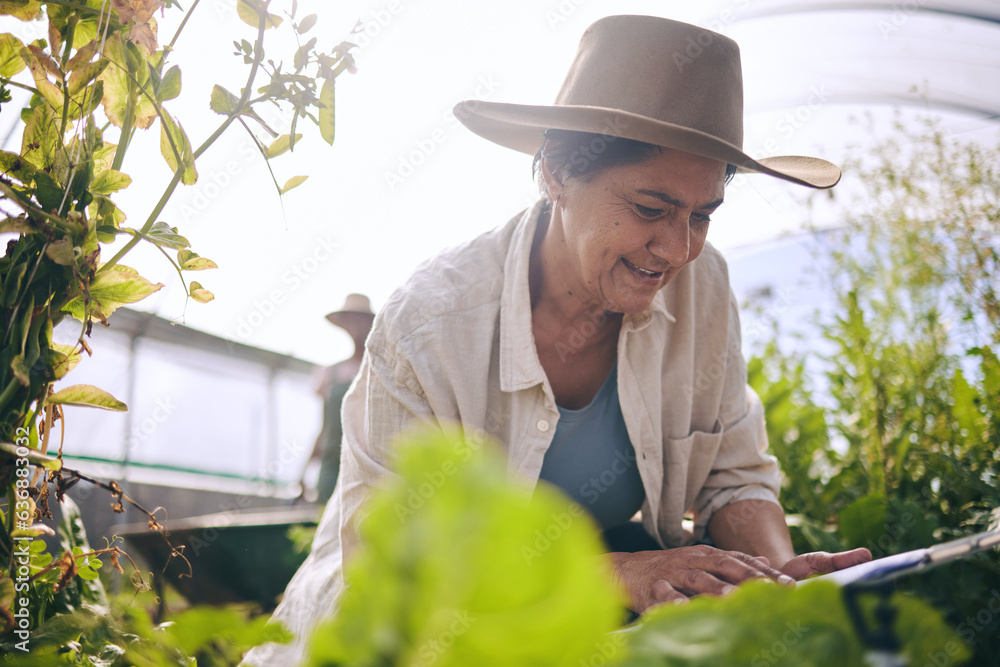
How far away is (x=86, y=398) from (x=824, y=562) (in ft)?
3.47

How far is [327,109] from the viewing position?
71cm

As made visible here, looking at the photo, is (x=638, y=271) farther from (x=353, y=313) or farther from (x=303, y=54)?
(x=353, y=313)

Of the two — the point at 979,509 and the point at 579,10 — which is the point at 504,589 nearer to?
the point at 979,509

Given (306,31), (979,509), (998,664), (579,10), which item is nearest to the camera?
(306,31)

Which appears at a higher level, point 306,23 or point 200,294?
point 306,23

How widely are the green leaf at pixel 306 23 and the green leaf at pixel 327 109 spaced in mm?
53

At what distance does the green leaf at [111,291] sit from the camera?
65 centimetres

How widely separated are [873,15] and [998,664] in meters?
5.23

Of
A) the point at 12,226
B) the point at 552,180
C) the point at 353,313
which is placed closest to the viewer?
the point at 12,226

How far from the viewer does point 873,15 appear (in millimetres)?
4930

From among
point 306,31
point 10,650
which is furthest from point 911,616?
point 306,31
